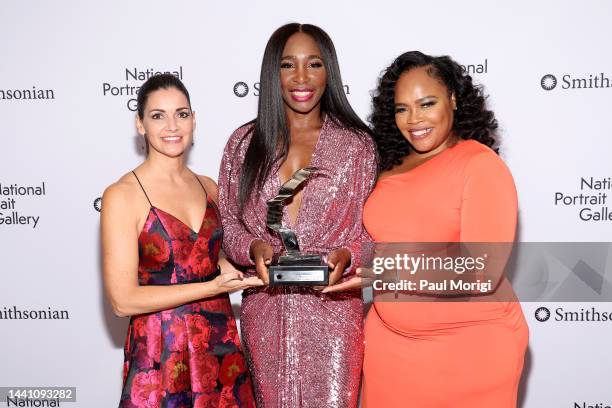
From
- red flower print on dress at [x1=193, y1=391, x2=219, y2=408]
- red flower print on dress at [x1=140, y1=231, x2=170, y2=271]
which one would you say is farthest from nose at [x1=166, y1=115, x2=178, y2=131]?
red flower print on dress at [x1=193, y1=391, x2=219, y2=408]

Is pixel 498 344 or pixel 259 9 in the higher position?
pixel 259 9

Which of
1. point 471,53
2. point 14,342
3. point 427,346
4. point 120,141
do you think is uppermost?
point 471,53

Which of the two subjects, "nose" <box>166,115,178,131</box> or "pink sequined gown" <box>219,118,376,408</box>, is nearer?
"nose" <box>166,115,178,131</box>

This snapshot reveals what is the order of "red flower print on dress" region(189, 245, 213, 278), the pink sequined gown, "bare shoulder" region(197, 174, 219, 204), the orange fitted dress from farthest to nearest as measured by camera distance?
"bare shoulder" region(197, 174, 219, 204)
the pink sequined gown
"red flower print on dress" region(189, 245, 213, 278)
the orange fitted dress

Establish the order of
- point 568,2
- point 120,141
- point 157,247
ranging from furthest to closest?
point 120,141
point 568,2
point 157,247

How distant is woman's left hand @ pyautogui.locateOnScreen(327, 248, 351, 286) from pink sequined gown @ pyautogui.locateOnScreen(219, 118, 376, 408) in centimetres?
4

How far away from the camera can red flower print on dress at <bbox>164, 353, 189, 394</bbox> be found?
1.83m

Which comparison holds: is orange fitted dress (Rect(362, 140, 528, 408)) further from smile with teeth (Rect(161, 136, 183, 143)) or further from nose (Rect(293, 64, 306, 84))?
smile with teeth (Rect(161, 136, 183, 143))

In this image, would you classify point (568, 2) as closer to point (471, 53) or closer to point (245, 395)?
point (471, 53)

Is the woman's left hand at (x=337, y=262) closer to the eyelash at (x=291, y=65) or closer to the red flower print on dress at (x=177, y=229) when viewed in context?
the red flower print on dress at (x=177, y=229)

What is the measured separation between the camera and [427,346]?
1.92m

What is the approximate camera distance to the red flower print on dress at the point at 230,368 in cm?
193

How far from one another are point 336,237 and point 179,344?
600 mm

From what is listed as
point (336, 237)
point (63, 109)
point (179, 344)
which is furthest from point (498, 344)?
point (63, 109)
